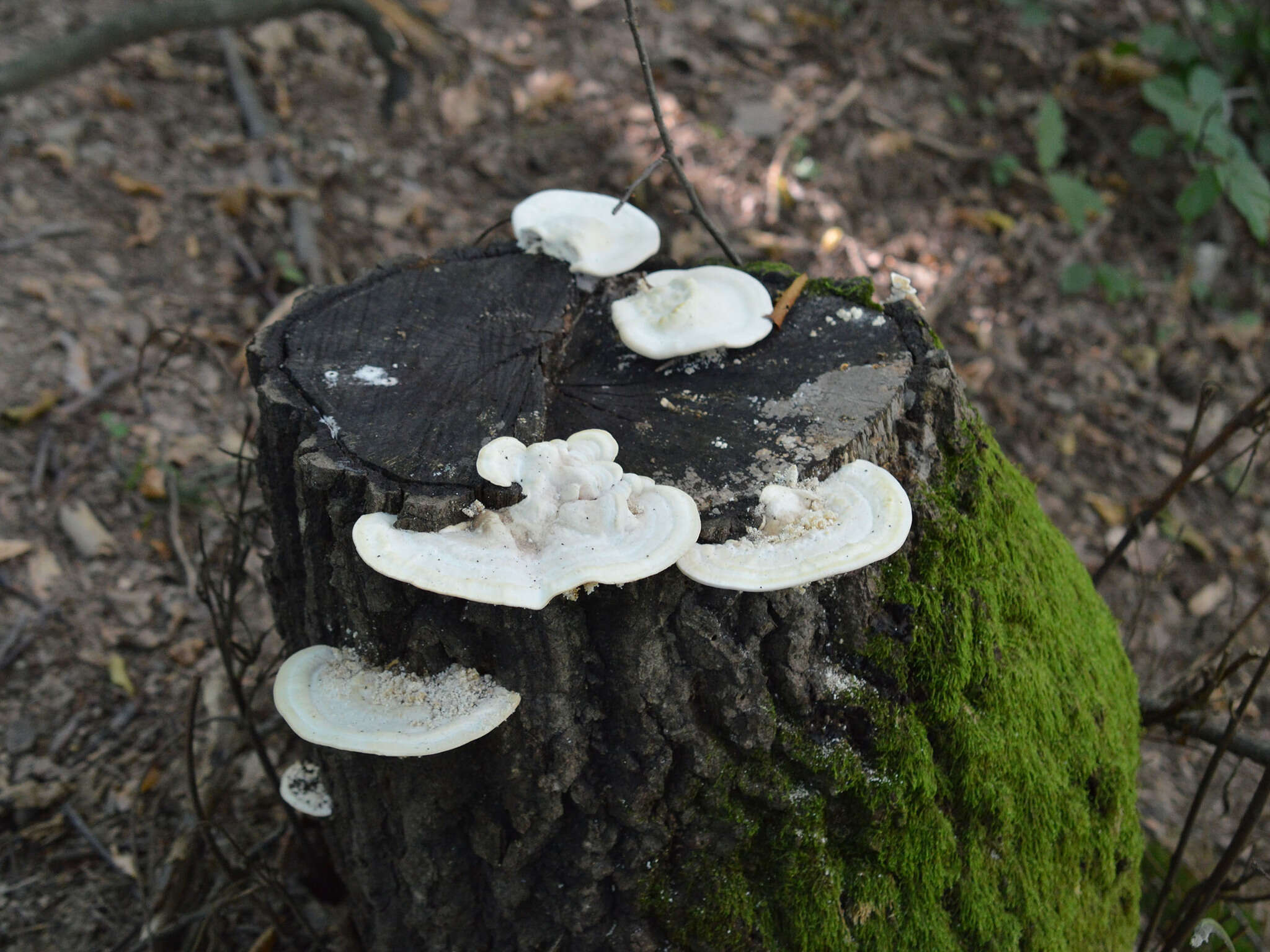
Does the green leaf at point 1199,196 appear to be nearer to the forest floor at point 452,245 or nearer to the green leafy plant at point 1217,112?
the green leafy plant at point 1217,112

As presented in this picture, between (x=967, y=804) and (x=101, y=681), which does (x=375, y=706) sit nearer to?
(x=967, y=804)

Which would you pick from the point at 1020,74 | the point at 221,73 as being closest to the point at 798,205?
the point at 1020,74

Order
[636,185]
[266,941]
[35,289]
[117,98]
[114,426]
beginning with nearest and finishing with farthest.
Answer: [636,185]
[266,941]
[114,426]
[35,289]
[117,98]

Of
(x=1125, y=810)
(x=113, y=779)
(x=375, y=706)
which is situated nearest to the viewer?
(x=375, y=706)

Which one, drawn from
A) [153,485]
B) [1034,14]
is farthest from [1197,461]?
[1034,14]

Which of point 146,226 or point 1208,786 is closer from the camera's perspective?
point 1208,786

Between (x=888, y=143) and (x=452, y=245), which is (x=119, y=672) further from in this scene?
(x=888, y=143)

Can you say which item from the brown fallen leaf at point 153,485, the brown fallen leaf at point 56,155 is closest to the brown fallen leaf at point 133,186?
the brown fallen leaf at point 56,155
